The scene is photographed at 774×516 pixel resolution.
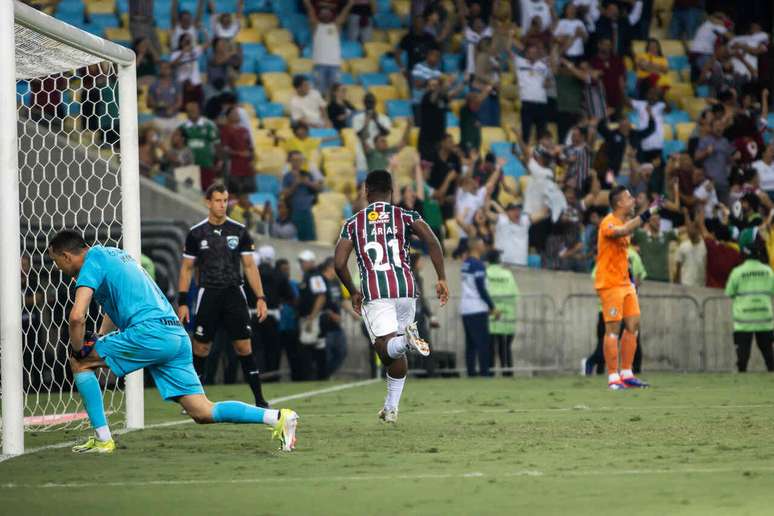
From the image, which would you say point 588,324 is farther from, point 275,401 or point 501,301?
point 275,401

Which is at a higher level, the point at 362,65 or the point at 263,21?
the point at 263,21

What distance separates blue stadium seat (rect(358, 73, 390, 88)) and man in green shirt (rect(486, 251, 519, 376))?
602 cm

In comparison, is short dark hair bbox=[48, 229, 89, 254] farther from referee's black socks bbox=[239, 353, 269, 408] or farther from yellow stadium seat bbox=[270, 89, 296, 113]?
yellow stadium seat bbox=[270, 89, 296, 113]

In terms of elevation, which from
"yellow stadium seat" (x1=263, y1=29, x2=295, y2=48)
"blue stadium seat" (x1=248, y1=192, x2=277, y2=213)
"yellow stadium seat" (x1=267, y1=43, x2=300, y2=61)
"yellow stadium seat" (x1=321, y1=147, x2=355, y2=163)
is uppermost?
"yellow stadium seat" (x1=263, y1=29, x2=295, y2=48)

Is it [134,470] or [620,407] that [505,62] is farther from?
[134,470]

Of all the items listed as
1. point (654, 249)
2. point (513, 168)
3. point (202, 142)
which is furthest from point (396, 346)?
point (513, 168)

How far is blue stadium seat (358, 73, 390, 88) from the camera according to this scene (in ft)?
86.9

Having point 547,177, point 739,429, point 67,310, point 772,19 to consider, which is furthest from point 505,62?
point 739,429

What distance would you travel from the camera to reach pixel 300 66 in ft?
86.4

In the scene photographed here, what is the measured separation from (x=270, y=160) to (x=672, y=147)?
732 centimetres

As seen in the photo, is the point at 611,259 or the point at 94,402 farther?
the point at 611,259

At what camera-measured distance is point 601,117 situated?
81.7 feet

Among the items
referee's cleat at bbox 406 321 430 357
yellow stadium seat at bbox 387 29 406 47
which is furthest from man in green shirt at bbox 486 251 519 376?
referee's cleat at bbox 406 321 430 357

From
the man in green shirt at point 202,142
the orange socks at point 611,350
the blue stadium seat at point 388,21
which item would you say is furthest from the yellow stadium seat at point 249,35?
the orange socks at point 611,350
